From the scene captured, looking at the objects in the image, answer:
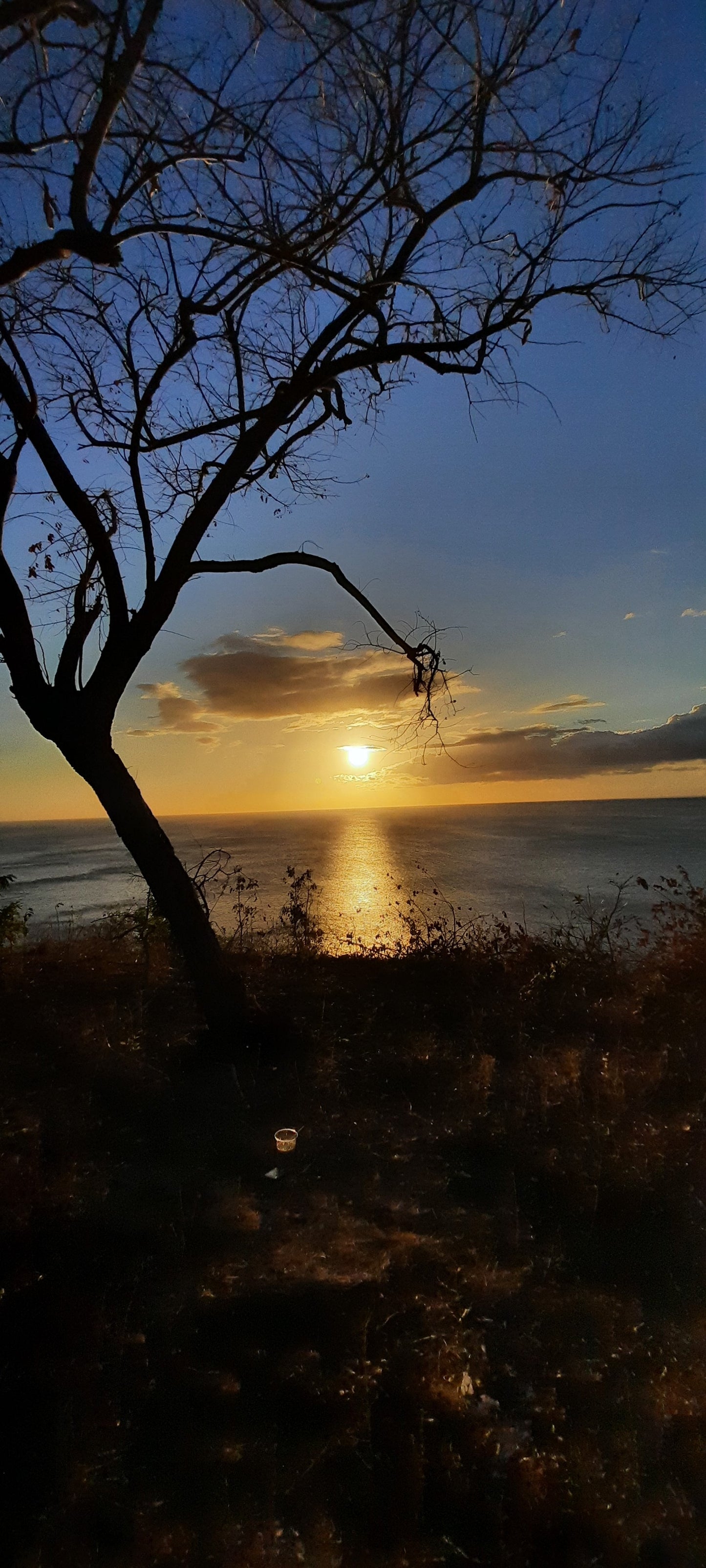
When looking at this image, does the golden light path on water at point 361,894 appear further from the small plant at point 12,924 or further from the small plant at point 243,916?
the small plant at point 12,924

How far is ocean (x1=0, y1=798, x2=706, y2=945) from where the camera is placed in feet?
43.3

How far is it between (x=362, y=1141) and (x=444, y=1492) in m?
1.97

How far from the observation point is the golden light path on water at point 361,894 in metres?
9.03

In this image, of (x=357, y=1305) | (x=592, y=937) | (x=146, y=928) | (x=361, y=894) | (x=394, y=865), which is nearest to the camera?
(x=357, y=1305)

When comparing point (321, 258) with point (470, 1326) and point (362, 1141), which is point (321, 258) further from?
point (470, 1326)

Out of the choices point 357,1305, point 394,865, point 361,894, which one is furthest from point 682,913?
point 394,865

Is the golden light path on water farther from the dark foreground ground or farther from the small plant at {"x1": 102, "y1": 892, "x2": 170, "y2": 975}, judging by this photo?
the dark foreground ground

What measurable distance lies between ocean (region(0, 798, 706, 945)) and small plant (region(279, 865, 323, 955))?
23 cm

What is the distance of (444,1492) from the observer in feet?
6.98

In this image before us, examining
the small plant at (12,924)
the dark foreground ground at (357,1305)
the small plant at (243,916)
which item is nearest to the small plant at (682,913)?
the dark foreground ground at (357,1305)

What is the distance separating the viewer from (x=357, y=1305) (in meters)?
2.79

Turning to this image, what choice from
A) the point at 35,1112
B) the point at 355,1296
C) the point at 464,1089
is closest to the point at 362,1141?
the point at 464,1089

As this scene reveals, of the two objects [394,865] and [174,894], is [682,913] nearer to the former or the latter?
[174,894]

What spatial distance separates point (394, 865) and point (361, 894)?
28.5 feet
